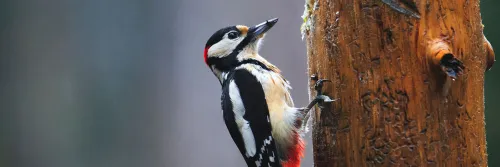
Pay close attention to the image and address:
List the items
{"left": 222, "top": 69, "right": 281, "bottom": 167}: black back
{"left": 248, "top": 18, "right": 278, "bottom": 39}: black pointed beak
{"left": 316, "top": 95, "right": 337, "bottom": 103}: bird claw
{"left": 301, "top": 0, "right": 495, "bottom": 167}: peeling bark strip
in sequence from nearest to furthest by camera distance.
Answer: {"left": 301, "top": 0, "right": 495, "bottom": 167}: peeling bark strip, {"left": 316, "top": 95, "right": 337, "bottom": 103}: bird claw, {"left": 222, "top": 69, "right": 281, "bottom": 167}: black back, {"left": 248, "top": 18, "right": 278, "bottom": 39}: black pointed beak

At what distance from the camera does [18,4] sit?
5637mm

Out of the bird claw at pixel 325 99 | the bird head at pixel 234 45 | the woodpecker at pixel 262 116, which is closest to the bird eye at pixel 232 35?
the bird head at pixel 234 45

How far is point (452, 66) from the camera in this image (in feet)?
6.12

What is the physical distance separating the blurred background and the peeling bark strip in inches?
131

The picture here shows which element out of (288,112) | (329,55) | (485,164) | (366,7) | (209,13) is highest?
(209,13)

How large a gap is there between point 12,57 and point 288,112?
371cm

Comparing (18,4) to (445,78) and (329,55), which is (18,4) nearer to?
(329,55)

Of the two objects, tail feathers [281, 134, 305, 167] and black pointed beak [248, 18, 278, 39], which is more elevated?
black pointed beak [248, 18, 278, 39]

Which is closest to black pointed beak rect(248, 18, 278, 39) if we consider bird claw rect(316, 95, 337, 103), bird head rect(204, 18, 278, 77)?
bird head rect(204, 18, 278, 77)

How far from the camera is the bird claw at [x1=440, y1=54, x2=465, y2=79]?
1843 mm

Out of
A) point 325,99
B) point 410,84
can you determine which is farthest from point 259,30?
point 410,84

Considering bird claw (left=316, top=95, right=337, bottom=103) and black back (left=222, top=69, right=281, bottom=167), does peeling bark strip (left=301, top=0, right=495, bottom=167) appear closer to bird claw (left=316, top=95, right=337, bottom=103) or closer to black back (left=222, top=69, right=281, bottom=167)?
bird claw (left=316, top=95, right=337, bottom=103)

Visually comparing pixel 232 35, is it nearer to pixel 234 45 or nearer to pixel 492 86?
pixel 234 45

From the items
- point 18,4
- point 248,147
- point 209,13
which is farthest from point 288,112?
point 18,4
